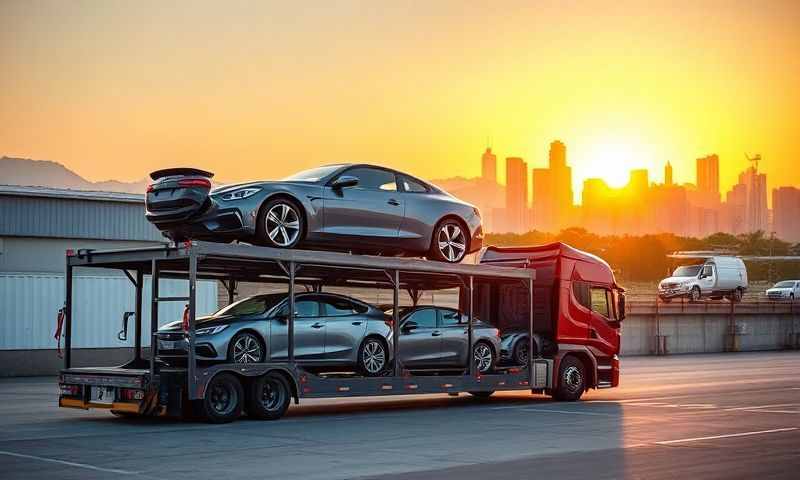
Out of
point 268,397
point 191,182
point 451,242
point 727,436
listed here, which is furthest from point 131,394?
point 727,436

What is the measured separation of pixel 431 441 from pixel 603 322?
8.56 metres

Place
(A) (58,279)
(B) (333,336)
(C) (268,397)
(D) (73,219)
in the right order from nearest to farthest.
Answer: (C) (268,397), (B) (333,336), (A) (58,279), (D) (73,219)

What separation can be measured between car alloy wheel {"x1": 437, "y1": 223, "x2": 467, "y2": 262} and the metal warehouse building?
13151 millimetres

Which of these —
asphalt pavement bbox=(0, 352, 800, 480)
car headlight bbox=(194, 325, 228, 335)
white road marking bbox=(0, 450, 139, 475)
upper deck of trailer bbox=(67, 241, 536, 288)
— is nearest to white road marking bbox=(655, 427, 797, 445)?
asphalt pavement bbox=(0, 352, 800, 480)

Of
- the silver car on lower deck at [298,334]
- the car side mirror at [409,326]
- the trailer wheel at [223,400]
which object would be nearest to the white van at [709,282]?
the car side mirror at [409,326]

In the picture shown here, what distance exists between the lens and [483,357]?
20156 millimetres

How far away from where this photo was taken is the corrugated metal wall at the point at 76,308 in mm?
30312

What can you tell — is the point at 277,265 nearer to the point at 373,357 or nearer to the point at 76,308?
the point at 373,357

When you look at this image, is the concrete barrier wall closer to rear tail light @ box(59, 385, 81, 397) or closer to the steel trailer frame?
the steel trailer frame

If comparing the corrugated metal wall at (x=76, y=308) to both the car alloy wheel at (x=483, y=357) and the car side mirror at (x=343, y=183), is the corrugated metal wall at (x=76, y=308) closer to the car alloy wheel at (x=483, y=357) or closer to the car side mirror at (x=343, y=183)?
the car alloy wheel at (x=483, y=357)

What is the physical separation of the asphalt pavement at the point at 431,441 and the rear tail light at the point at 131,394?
447 millimetres

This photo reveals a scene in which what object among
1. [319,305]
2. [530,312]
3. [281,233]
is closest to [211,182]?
[281,233]

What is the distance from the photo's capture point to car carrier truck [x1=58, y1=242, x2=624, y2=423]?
15781 mm

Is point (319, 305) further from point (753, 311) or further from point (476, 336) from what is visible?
point (753, 311)
